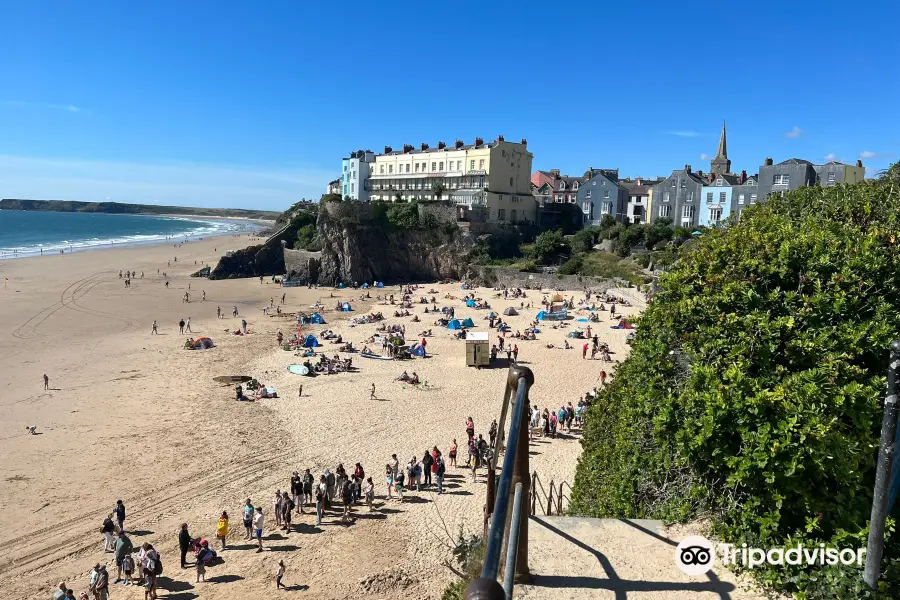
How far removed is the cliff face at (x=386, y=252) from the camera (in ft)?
178

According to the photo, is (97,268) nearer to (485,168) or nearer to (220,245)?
(220,245)

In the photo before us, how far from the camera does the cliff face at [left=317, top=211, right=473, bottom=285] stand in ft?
178

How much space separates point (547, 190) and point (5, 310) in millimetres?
57040

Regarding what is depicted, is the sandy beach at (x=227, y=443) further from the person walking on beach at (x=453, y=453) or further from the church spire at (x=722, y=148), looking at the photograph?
the church spire at (x=722, y=148)

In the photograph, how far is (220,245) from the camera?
93.8m

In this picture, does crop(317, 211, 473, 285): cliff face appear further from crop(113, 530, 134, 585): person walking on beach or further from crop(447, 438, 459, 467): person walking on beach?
crop(113, 530, 134, 585): person walking on beach

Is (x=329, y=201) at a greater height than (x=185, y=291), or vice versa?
(x=329, y=201)

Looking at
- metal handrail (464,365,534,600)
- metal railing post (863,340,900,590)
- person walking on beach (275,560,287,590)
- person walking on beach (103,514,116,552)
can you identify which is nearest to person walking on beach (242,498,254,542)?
person walking on beach (275,560,287,590)

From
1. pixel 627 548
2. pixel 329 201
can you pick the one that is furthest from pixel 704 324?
pixel 329 201

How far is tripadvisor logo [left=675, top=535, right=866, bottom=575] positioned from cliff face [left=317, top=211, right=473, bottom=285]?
49.4 meters

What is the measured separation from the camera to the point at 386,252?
56.7 m

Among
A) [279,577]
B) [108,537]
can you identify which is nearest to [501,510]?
[279,577]

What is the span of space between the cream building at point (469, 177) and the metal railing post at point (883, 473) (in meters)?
53.5

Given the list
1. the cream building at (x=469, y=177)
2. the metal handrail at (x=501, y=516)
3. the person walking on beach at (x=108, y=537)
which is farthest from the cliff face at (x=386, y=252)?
the metal handrail at (x=501, y=516)
